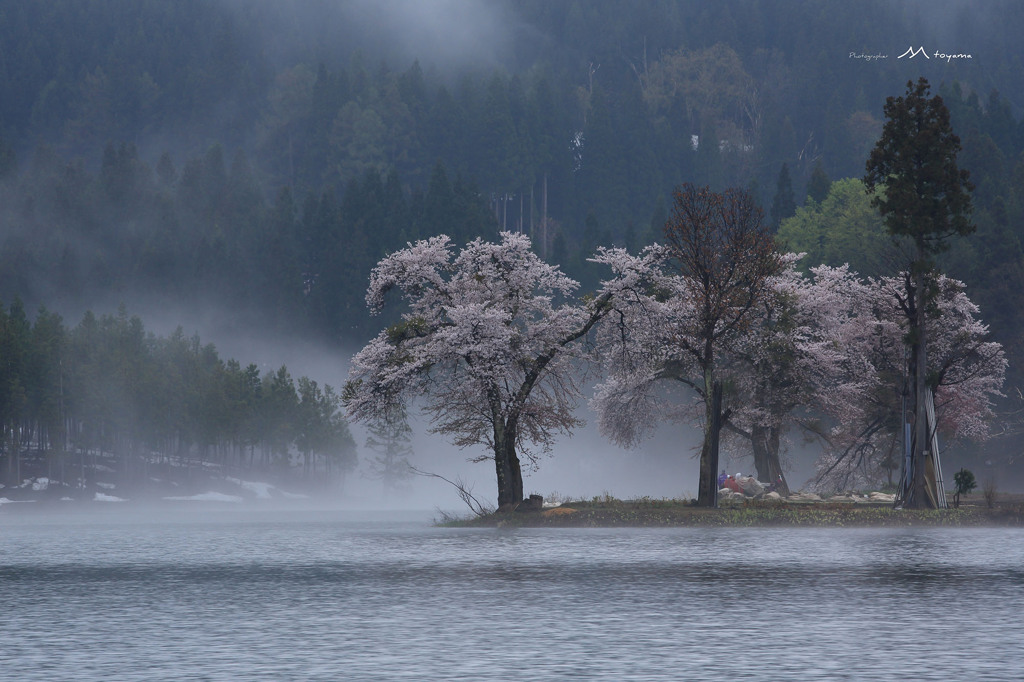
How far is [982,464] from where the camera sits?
350 feet

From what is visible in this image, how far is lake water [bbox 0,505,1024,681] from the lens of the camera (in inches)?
715

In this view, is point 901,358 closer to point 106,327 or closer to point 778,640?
point 778,640

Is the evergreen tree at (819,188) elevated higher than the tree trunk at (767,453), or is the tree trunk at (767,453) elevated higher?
the evergreen tree at (819,188)

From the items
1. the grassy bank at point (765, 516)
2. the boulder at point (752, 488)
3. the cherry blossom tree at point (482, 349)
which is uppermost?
the cherry blossom tree at point (482, 349)

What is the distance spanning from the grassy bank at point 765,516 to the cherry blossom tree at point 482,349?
111 inches

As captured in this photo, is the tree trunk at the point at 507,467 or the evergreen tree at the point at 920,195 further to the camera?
the tree trunk at the point at 507,467

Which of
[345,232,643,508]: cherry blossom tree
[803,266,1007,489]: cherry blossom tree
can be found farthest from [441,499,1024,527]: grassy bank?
[803,266,1007,489]: cherry blossom tree

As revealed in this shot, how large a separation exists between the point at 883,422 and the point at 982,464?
137 feet

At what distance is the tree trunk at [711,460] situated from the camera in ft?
188

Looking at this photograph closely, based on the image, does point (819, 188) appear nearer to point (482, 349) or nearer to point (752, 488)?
point (752, 488)

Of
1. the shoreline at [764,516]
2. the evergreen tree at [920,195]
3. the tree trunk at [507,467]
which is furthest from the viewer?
the tree trunk at [507,467]

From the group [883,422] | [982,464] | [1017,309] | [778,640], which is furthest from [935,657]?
[1017,309]

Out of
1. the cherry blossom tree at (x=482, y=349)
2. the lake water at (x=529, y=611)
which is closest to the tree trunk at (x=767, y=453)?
the cherry blossom tree at (x=482, y=349)

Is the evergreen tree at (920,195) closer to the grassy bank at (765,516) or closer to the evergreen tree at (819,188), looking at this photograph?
the grassy bank at (765,516)
